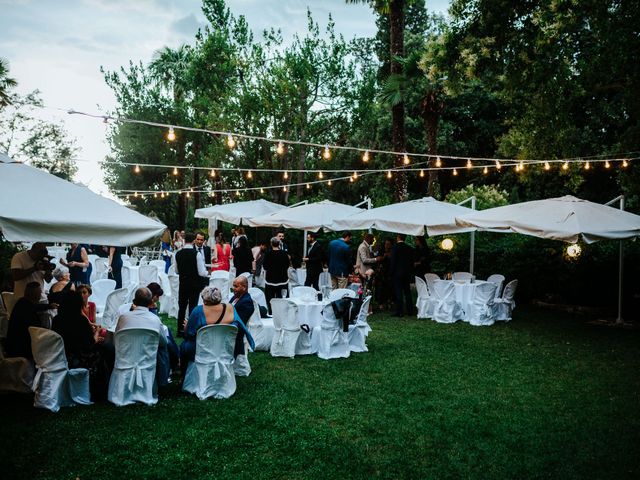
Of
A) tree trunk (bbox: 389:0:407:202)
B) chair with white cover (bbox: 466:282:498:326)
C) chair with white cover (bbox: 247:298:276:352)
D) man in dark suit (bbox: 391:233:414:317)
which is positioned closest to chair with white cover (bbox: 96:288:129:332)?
chair with white cover (bbox: 247:298:276:352)

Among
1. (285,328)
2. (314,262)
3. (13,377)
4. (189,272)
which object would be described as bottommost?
(13,377)

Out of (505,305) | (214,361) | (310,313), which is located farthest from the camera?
(505,305)

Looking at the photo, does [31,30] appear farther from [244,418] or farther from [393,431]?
[393,431]

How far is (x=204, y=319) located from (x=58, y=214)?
2284 millimetres

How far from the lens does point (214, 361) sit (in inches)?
235

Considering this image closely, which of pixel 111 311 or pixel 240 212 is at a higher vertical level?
pixel 240 212

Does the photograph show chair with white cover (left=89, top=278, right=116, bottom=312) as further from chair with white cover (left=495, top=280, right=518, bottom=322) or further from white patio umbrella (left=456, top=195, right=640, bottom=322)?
chair with white cover (left=495, top=280, right=518, bottom=322)

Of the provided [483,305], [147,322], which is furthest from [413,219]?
[147,322]

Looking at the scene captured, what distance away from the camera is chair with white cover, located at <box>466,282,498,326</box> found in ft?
36.3

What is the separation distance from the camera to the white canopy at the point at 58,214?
4102 mm

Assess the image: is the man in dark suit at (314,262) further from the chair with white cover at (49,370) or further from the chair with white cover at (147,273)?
the chair with white cover at (49,370)

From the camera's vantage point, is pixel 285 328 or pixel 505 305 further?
pixel 505 305

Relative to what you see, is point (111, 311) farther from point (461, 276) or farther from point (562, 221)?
point (461, 276)

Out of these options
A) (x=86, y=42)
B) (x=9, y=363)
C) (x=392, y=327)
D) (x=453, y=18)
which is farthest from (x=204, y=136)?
(x=9, y=363)
